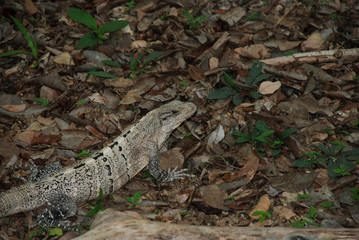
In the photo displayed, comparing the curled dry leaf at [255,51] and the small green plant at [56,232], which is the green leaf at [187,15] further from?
the small green plant at [56,232]

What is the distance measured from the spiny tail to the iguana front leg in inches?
81.2

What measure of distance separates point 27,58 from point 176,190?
17.1ft

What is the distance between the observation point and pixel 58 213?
6.27m

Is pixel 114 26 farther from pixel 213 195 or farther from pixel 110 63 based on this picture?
pixel 213 195

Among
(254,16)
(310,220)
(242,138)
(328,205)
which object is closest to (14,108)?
(242,138)

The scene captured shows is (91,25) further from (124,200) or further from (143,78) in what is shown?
(124,200)

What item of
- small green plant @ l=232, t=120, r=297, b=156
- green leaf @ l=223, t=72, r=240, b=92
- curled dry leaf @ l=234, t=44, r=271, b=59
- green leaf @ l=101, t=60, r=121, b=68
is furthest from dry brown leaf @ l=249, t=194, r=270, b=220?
green leaf @ l=101, t=60, r=121, b=68

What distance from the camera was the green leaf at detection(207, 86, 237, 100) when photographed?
787 centimetres

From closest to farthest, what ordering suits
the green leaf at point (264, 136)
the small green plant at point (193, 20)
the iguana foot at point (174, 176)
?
the green leaf at point (264, 136) < the iguana foot at point (174, 176) < the small green plant at point (193, 20)

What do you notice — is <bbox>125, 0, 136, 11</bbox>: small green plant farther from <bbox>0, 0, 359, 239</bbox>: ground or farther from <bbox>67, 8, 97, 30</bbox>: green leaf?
<bbox>67, 8, 97, 30</bbox>: green leaf

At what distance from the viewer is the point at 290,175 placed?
654 cm

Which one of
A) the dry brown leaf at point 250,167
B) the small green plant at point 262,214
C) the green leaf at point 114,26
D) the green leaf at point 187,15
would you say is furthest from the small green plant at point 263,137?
the green leaf at point 114,26

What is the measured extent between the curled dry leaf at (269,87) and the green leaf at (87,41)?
423 cm

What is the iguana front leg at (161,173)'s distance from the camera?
7.06m
